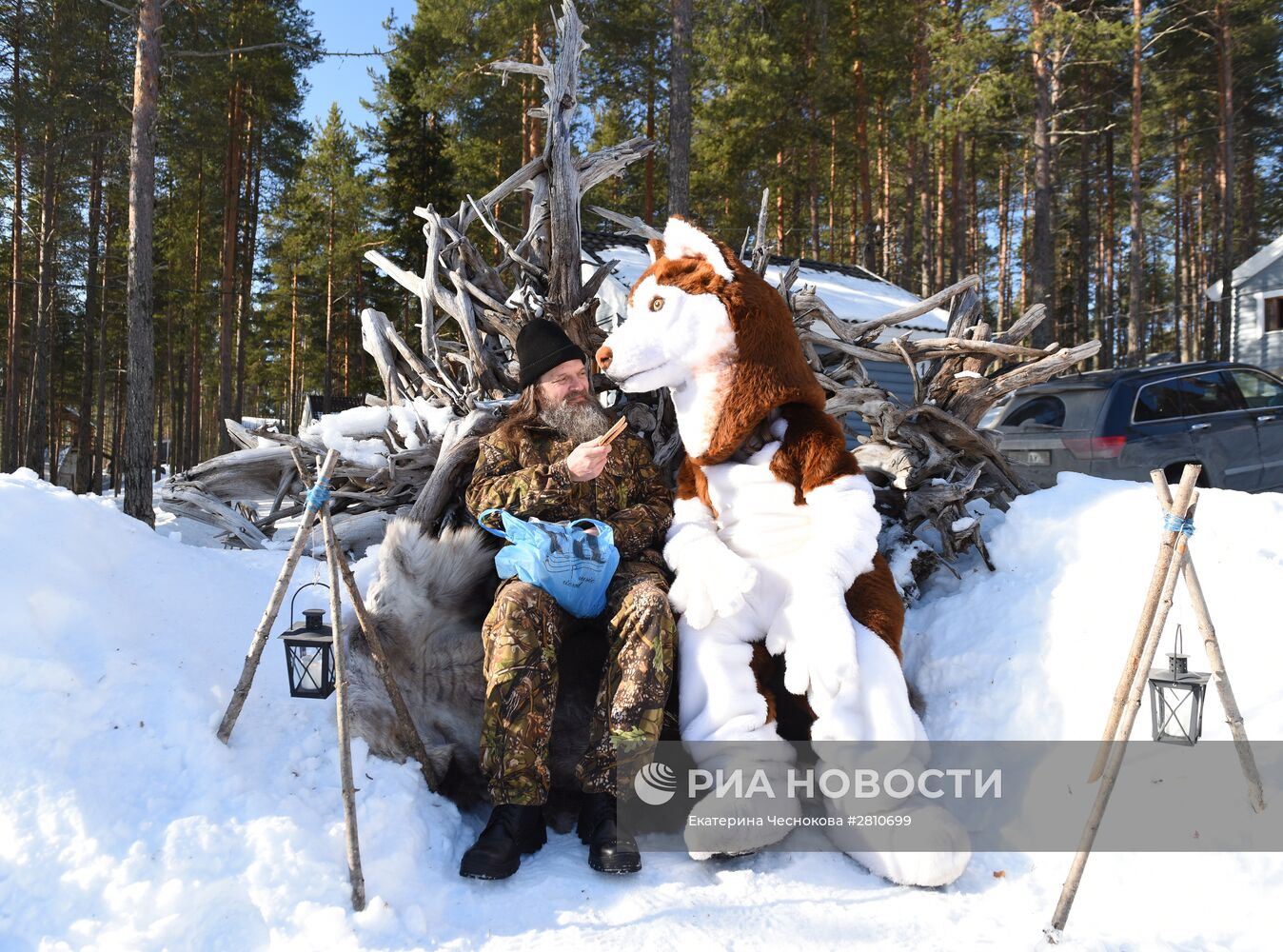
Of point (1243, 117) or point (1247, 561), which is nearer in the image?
point (1247, 561)

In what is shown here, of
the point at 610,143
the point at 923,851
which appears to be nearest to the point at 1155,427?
the point at 923,851

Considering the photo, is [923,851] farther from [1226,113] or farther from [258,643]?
[1226,113]

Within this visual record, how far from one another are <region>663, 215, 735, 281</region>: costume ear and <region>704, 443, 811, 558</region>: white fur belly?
0.67 metres

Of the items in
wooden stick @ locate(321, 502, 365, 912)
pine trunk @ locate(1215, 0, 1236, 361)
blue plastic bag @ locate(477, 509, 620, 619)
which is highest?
pine trunk @ locate(1215, 0, 1236, 361)

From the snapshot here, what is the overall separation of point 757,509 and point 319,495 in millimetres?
1435

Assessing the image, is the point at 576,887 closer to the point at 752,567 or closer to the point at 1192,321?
Answer: the point at 752,567

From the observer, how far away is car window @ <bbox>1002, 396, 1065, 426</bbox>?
22.8ft

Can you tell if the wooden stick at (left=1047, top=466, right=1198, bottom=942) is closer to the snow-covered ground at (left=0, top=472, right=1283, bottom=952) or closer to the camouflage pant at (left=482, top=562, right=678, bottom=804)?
the snow-covered ground at (left=0, top=472, right=1283, bottom=952)

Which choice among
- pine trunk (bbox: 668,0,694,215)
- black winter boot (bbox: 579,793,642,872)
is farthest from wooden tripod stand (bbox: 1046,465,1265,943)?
pine trunk (bbox: 668,0,694,215)

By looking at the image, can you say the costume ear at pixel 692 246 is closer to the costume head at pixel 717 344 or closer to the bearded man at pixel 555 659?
the costume head at pixel 717 344

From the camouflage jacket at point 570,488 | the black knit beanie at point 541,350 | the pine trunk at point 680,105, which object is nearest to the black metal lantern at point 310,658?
the camouflage jacket at point 570,488

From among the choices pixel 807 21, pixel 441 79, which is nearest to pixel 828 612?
pixel 441 79

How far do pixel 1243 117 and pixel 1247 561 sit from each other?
886 inches

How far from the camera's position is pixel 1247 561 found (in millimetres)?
3023
